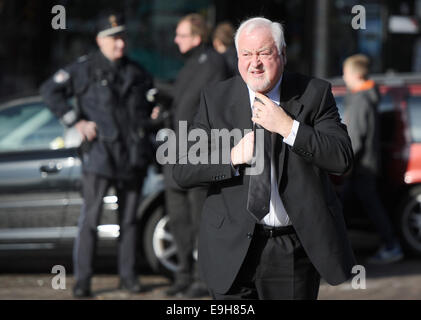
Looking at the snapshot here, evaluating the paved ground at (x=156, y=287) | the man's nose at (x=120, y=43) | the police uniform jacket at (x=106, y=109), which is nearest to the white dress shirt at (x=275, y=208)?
the police uniform jacket at (x=106, y=109)

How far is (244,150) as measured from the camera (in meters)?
3.52

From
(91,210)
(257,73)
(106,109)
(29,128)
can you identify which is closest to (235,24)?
(29,128)

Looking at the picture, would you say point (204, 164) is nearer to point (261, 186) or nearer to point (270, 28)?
point (261, 186)

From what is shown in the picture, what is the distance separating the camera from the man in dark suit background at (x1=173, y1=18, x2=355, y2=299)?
3.55 m

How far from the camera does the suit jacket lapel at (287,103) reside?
364cm

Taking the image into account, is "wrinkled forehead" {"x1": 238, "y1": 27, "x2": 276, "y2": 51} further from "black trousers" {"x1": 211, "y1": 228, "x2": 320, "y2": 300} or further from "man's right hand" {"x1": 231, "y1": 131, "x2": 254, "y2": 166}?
"black trousers" {"x1": 211, "y1": 228, "x2": 320, "y2": 300}

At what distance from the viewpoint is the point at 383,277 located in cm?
764

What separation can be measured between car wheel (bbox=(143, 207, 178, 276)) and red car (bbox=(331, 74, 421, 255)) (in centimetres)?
191

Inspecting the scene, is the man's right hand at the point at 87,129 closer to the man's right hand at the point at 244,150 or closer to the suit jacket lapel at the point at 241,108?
the suit jacket lapel at the point at 241,108

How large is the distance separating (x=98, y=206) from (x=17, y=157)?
1.05m

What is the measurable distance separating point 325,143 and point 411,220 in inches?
197

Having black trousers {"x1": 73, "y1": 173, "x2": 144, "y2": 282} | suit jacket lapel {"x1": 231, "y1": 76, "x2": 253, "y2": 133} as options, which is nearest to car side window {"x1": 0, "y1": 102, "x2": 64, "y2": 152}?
black trousers {"x1": 73, "y1": 173, "x2": 144, "y2": 282}

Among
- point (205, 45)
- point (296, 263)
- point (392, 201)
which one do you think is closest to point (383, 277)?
point (392, 201)
